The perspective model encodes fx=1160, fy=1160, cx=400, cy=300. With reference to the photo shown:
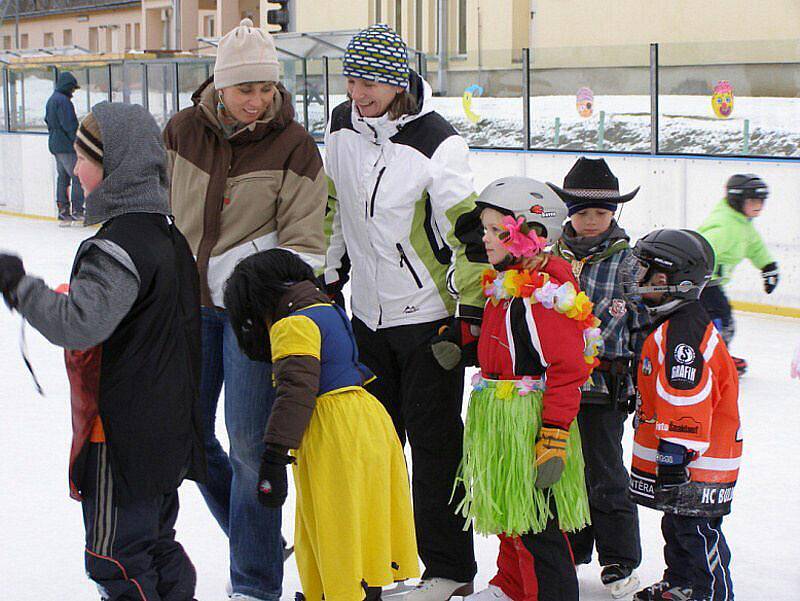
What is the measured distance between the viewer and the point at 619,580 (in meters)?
3.01

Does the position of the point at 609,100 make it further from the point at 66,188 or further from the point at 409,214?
the point at 66,188

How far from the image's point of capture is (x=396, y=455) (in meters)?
2.59

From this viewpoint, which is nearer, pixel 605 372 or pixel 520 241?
pixel 520 241

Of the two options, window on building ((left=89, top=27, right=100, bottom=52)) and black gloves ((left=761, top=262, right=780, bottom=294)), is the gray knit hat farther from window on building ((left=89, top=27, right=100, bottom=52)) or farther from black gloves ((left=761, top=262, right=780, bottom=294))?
window on building ((left=89, top=27, right=100, bottom=52))

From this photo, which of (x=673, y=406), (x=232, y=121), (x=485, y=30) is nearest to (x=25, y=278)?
(x=232, y=121)

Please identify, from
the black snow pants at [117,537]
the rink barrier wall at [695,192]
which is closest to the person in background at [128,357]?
the black snow pants at [117,537]

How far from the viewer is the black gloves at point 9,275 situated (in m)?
2.08

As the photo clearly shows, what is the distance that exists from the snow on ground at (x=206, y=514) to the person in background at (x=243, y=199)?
0.44 metres

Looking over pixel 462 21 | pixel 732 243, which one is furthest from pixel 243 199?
pixel 462 21

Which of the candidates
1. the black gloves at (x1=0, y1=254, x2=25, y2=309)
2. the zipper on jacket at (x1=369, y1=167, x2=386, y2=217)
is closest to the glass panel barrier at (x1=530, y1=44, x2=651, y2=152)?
the zipper on jacket at (x1=369, y1=167, x2=386, y2=217)

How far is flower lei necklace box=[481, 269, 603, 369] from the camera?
2.55 m

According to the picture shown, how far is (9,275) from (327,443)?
76 cm

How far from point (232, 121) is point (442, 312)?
2.29ft

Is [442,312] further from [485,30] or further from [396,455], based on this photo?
[485,30]
